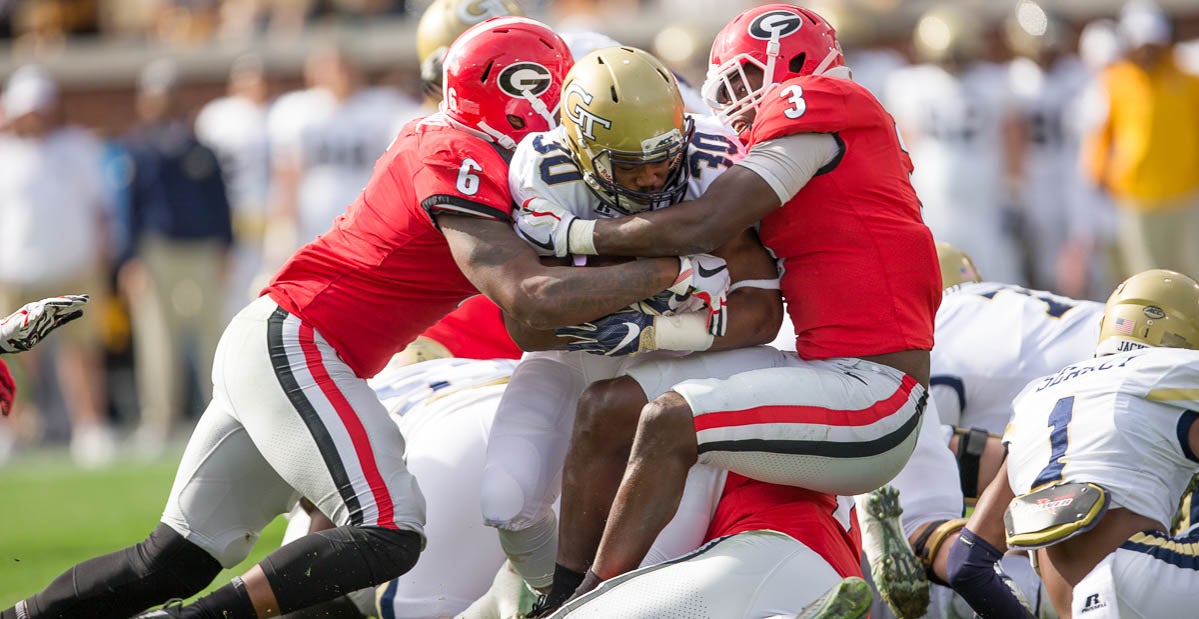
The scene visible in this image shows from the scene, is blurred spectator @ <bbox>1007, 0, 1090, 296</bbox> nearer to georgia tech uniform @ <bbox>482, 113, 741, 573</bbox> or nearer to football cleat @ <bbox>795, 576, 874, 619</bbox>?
georgia tech uniform @ <bbox>482, 113, 741, 573</bbox>

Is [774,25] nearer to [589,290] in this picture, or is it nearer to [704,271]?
[704,271]

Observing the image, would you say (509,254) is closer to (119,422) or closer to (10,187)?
(10,187)

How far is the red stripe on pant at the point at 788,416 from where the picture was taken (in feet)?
13.6

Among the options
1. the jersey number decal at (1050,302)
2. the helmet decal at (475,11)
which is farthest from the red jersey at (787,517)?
the helmet decal at (475,11)

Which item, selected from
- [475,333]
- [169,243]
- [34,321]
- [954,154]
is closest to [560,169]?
[34,321]

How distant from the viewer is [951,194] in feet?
38.2

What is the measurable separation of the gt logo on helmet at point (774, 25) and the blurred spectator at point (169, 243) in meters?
7.77

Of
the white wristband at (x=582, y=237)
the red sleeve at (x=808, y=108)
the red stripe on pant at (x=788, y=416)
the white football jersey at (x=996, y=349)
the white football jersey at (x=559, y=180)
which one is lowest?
the white football jersey at (x=996, y=349)

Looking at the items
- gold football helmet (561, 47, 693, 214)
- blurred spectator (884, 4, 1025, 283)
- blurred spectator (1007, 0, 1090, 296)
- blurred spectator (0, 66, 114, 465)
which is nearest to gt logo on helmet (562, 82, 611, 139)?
gold football helmet (561, 47, 693, 214)

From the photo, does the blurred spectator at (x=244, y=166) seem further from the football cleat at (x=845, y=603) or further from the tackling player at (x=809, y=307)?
the football cleat at (x=845, y=603)

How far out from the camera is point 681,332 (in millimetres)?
4305

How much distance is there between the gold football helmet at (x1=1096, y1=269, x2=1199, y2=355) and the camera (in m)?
4.70

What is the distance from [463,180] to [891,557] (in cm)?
175

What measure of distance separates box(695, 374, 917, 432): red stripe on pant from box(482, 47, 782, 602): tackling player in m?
0.27
